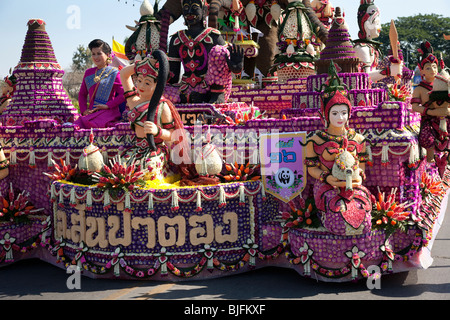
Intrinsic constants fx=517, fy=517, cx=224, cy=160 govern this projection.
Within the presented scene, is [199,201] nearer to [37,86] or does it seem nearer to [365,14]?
[37,86]

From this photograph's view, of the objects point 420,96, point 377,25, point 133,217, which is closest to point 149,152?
point 133,217

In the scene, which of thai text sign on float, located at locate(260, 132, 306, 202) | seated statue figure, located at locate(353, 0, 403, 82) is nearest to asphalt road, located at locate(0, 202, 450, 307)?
thai text sign on float, located at locate(260, 132, 306, 202)

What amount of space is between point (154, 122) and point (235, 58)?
188cm

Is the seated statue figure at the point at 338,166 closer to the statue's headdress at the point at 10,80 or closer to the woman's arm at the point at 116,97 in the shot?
the woman's arm at the point at 116,97

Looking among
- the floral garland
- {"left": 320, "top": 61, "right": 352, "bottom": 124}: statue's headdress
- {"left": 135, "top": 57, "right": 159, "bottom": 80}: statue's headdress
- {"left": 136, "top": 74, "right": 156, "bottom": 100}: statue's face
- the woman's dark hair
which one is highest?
the woman's dark hair

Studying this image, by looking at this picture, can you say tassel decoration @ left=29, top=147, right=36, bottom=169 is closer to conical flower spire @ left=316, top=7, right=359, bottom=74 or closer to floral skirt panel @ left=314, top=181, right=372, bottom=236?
floral skirt panel @ left=314, top=181, right=372, bottom=236

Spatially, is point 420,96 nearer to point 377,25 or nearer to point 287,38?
point 287,38

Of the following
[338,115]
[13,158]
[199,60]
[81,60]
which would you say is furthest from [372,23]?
[81,60]

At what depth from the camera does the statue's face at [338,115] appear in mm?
5496

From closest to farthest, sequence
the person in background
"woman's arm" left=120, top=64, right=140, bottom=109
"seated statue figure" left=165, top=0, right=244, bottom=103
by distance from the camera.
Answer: "woman's arm" left=120, top=64, right=140, bottom=109
the person in background
"seated statue figure" left=165, top=0, right=244, bottom=103

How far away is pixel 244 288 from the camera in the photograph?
5637 millimetres

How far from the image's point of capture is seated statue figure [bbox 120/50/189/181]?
5984 millimetres

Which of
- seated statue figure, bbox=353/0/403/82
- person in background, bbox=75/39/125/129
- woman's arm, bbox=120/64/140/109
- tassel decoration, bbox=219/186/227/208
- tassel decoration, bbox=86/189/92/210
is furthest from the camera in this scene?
seated statue figure, bbox=353/0/403/82

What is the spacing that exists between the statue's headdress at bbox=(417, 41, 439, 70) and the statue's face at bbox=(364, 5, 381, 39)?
6.01 m
